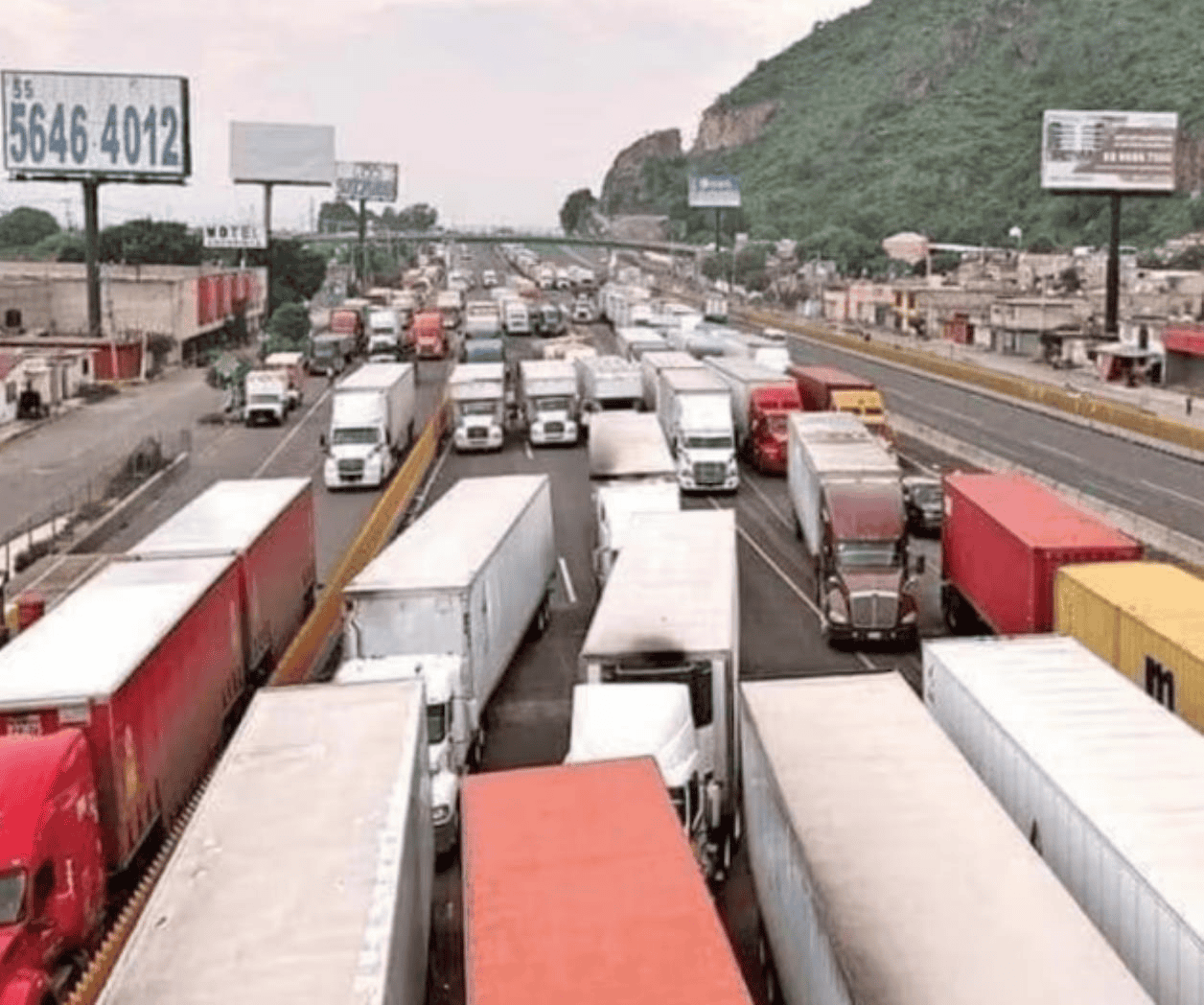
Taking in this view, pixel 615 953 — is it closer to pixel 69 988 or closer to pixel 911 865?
pixel 911 865

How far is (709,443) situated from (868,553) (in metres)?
18.5

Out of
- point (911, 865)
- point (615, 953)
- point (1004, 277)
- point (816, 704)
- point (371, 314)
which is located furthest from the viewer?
point (1004, 277)

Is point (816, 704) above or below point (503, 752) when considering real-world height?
above

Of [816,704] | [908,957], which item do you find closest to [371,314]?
[816,704]

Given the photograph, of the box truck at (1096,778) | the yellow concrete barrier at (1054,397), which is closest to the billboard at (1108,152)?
the yellow concrete barrier at (1054,397)

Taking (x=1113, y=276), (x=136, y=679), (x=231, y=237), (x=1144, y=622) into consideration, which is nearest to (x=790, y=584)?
(x=1144, y=622)

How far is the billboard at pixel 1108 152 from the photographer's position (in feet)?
306

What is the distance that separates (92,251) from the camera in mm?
90750

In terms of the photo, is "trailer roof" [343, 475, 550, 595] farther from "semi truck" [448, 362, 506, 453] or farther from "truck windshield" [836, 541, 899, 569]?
"semi truck" [448, 362, 506, 453]

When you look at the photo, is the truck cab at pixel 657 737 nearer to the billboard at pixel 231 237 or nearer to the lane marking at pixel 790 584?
the lane marking at pixel 790 584

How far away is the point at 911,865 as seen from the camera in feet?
46.5

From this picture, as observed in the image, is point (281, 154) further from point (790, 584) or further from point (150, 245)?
point (790, 584)

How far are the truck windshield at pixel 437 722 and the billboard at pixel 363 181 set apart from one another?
7133 inches

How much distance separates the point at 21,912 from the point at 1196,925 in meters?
11.7
